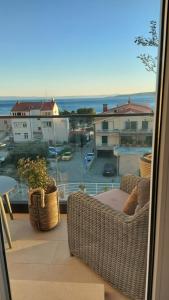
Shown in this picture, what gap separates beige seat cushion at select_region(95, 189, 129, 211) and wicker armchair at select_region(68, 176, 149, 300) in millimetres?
255

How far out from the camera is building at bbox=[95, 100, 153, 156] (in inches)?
104

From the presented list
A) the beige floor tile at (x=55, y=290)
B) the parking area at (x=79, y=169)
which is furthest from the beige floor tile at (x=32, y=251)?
the parking area at (x=79, y=169)

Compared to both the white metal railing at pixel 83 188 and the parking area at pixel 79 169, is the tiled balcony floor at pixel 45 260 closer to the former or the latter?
the white metal railing at pixel 83 188

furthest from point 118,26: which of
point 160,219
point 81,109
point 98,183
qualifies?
point 160,219

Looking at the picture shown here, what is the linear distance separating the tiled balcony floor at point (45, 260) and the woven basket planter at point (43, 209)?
0.08 meters

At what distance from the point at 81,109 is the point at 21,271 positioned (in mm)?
1619

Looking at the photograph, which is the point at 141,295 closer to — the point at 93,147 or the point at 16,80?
the point at 93,147

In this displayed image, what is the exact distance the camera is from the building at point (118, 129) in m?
2.63

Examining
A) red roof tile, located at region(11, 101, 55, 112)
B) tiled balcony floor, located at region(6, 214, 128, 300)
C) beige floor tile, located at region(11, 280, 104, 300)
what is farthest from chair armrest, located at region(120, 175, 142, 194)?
red roof tile, located at region(11, 101, 55, 112)

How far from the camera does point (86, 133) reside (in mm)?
2711

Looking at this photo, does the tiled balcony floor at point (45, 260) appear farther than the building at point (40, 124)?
No

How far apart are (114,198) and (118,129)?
91cm

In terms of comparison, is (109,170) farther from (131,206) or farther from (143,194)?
(143,194)

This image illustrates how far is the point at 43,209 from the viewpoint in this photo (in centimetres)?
233
